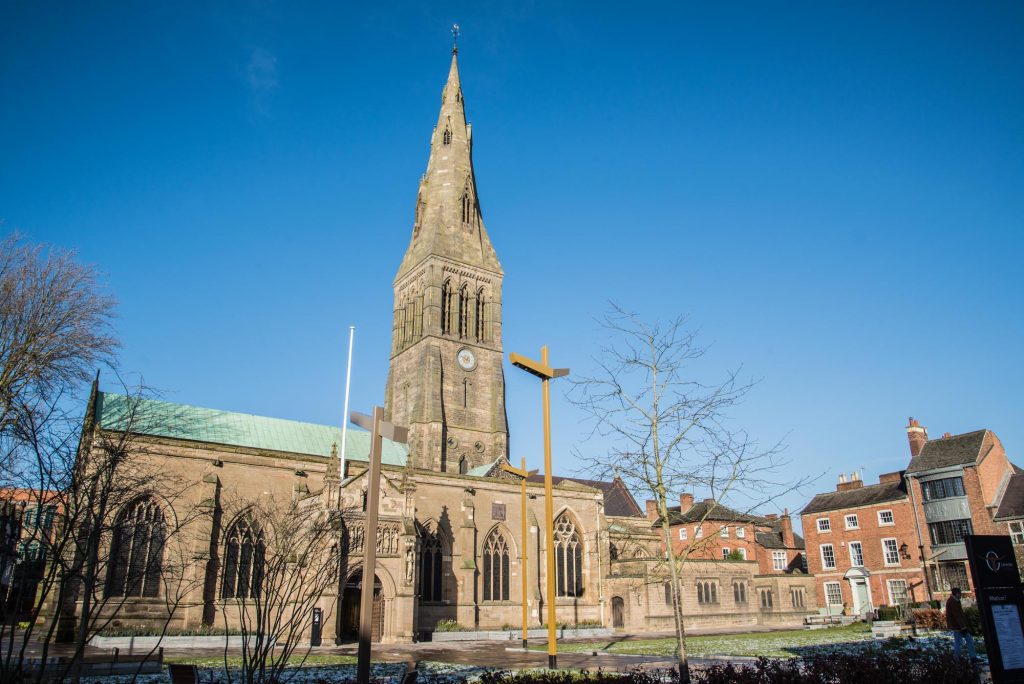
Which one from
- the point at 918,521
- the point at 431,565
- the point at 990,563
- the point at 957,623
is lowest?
the point at 957,623

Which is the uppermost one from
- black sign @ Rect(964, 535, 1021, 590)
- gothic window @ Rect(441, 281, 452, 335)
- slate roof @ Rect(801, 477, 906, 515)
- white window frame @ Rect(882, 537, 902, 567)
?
gothic window @ Rect(441, 281, 452, 335)

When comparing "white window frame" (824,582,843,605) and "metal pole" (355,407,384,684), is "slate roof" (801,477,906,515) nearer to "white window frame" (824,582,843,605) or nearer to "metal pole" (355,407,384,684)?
"white window frame" (824,582,843,605)

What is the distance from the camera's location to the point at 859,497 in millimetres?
55812

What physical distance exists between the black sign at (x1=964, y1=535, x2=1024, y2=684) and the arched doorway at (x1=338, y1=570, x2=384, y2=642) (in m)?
29.3

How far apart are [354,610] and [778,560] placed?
4439 cm

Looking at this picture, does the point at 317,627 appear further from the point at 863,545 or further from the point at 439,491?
the point at 863,545

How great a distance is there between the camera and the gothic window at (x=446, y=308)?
5703 cm

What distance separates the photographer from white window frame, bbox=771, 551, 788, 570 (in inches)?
2655

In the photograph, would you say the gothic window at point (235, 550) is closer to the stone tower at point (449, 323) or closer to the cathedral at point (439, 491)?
the cathedral at point (439, 491)

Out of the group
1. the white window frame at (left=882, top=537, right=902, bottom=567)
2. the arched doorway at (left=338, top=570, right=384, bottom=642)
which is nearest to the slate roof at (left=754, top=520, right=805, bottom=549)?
the white window frame at (left=882, top=537, right=902, bottom=567)

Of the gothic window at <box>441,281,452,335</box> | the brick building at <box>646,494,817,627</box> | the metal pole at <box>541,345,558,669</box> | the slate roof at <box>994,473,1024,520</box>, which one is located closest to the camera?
the metal pole at <box>541,345,558,669</box>

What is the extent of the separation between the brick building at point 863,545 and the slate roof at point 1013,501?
5561 mm

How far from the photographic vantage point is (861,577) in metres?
47.9

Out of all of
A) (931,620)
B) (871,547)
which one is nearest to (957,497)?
(871,547)
